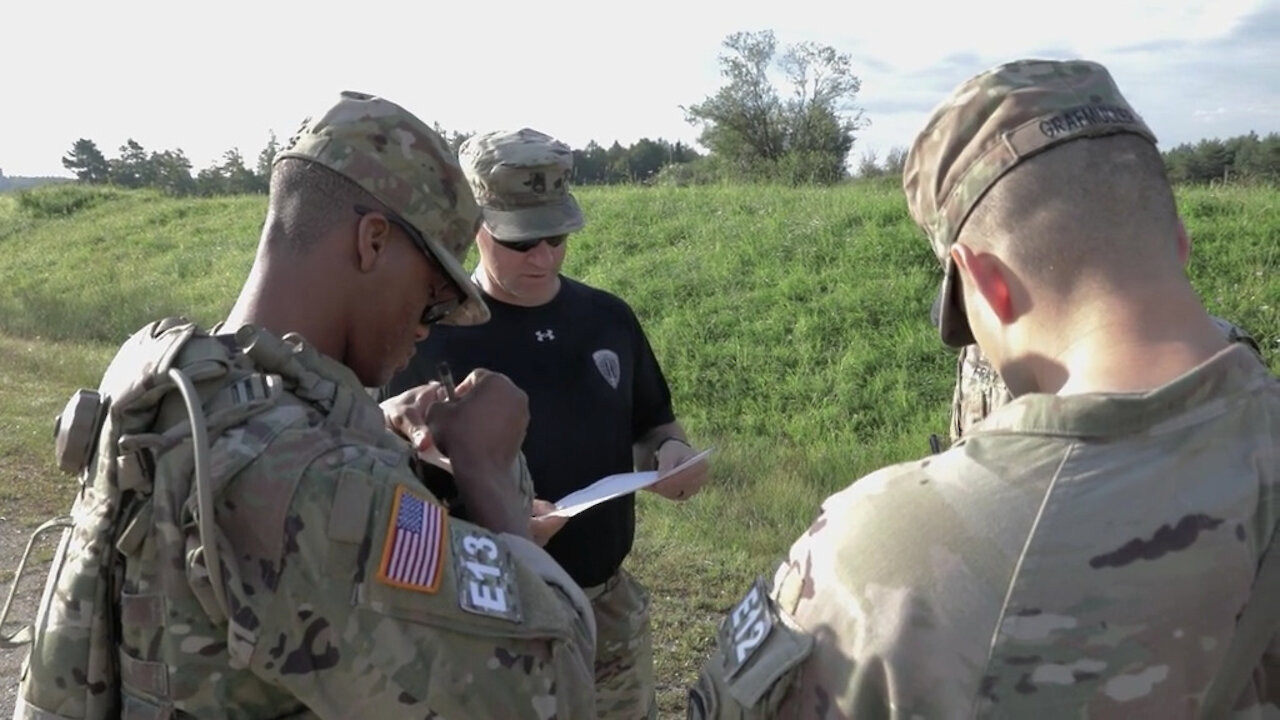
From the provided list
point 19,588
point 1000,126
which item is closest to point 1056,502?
point 1000,126

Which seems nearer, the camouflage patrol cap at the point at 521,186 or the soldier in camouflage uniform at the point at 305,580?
the soldier in camouflage uniform at the point at 305,580

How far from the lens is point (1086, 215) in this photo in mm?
1317

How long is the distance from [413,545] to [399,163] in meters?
0.63

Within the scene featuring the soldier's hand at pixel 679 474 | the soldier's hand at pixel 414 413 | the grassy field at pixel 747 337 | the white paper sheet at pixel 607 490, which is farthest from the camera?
the grassy field at pixel 747 337

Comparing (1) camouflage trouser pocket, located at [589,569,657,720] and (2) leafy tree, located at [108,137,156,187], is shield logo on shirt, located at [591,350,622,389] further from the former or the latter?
(2) leafy tree, located at [108,137,156,187]

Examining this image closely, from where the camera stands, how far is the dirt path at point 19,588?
15.1 ft

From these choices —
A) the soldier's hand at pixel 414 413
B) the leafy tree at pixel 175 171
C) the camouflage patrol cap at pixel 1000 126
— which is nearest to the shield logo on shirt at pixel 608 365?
the soldier's hand at pixel 414 413

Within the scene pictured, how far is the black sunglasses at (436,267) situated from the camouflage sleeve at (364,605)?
42cm

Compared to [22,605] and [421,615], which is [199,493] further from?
[22,605]

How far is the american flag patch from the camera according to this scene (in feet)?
4.83

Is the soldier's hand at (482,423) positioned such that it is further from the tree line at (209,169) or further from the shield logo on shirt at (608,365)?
the tree line at (209,169)

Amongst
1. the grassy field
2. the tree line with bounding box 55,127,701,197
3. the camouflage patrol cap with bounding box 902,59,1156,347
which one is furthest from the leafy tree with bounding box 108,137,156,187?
the camouflage patrol cap with bounding box 902,59,1156,347

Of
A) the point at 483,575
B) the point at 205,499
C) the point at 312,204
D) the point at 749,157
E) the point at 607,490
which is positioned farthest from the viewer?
the point at 749,157

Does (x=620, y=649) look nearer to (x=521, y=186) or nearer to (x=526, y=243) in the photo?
(x=526, y=243)
